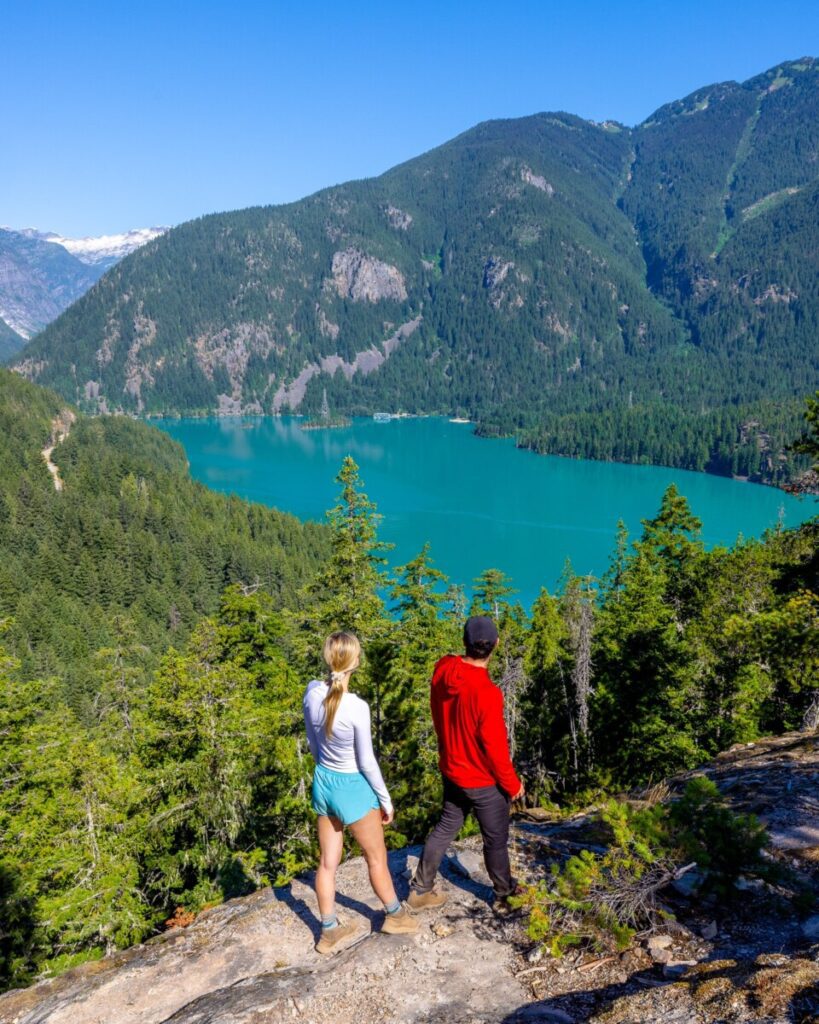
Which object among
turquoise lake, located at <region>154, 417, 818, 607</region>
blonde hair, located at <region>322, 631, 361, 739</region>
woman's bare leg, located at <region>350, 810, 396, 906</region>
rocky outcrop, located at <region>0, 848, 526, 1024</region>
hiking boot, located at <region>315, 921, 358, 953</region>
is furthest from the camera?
turquoise lake, located at <region>154, 417, 818, 607</region>

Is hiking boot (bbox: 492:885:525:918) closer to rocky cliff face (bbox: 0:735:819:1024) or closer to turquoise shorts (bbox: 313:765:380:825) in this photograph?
rocky cliff face (bbox: 0:735:819:1024)

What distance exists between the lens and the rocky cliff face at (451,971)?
388 cm

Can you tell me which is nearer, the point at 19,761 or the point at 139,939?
the point at 139,939

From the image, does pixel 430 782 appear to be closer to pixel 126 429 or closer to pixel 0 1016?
pixel 0 1016

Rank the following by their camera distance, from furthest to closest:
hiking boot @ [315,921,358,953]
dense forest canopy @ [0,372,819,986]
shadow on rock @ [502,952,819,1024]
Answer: dense forest canopy @ [0,372,819,986] < hiking boot @ [315,921,358,953] < shadow on rock @ [502,952,819,1024]

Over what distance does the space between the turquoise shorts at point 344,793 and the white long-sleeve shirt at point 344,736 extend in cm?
6

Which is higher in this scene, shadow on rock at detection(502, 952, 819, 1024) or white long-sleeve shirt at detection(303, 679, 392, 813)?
white long-sleeve shirt at detection(303, 679, 392, 813)

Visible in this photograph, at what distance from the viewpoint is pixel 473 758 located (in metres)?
5.42

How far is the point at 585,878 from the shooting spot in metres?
4.76

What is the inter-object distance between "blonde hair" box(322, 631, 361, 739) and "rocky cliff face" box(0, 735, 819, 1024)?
192cm

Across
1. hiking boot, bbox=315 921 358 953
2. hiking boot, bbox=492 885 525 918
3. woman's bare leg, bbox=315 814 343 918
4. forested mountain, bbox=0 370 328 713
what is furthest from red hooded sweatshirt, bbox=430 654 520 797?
forested mountain, bbox=0 370 328 713

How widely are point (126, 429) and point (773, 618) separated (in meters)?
165

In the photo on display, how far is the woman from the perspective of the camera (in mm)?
5125

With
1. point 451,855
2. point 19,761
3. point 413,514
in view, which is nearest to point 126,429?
point 413,514
